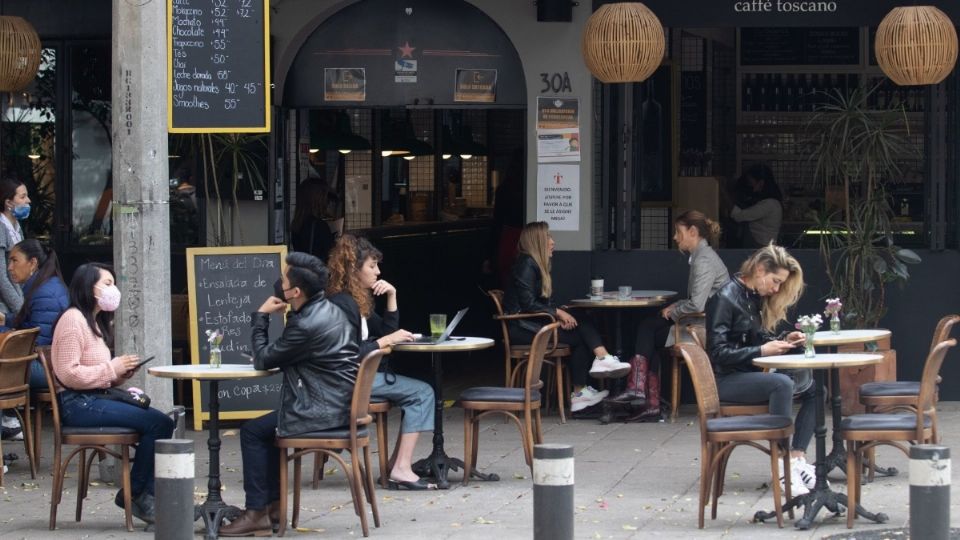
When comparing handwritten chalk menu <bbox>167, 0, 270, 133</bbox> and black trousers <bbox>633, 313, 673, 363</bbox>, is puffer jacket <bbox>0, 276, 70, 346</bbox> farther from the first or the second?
black trousers <bbox>633, 313, 673, 363</bbox>

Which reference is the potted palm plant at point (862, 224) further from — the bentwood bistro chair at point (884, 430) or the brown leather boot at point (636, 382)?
the bentwood bistro chair at point (884, 430)

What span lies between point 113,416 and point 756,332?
352cm

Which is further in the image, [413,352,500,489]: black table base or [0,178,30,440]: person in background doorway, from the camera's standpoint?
[0,178,30,440]: person in background doorway

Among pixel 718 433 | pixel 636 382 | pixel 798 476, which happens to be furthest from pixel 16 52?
pixel 798 476

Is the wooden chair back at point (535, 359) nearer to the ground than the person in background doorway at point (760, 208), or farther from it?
nearer to the ground

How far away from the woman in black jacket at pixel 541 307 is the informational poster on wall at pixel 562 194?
542 millimetres

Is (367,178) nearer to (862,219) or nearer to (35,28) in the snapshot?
(35,28)

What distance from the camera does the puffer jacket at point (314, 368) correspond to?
842 cm

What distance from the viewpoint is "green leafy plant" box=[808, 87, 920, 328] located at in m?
12.4

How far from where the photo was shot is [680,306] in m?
12.2

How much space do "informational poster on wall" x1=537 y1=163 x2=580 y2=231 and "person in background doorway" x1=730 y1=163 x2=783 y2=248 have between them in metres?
1.41

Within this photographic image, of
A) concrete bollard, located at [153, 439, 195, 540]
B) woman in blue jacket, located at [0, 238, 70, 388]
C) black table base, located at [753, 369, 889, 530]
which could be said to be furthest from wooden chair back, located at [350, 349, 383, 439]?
woman in blue jacket, located at [0, 238, 70, 388]

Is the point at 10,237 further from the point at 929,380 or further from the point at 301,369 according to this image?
the point at 929,380

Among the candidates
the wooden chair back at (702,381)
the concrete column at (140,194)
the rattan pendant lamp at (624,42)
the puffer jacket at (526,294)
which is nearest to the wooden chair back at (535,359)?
the wooden chair back at (702,381)
